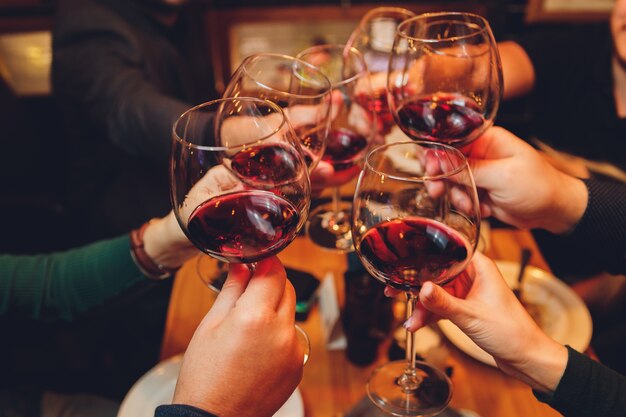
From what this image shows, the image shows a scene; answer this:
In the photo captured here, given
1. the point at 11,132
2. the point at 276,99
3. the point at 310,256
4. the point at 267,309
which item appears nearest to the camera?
the point at 267,309

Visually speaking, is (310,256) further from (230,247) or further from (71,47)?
(71,47)

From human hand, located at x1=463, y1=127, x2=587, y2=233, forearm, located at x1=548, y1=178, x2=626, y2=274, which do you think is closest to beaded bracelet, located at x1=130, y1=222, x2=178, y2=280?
human hand, located at x1=463, y1=127, x2=587, y2=233

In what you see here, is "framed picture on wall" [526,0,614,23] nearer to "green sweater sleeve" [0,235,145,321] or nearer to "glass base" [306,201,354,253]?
"glass base" [306,201,354,253]

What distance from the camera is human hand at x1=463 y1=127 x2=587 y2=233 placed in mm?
1114

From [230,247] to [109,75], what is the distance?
4.29ft

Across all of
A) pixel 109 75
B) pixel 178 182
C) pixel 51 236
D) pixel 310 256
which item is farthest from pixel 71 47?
pixel 178 182

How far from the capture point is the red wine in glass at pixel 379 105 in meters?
1.13

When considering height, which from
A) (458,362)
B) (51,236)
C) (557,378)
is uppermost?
(557,378)

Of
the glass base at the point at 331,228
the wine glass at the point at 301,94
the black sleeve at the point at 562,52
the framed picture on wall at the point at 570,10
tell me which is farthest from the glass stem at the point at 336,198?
the framed picture on wall at the point at 570,10

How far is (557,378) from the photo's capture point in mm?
862

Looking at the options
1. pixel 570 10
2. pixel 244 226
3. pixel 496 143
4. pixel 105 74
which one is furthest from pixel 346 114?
pixel 570 10

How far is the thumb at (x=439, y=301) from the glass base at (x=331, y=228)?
18.8 inches

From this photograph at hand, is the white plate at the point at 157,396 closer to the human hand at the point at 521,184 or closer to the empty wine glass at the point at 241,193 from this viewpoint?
the empty wine glass at the point at 241,193

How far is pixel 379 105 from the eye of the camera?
4.11 feet
